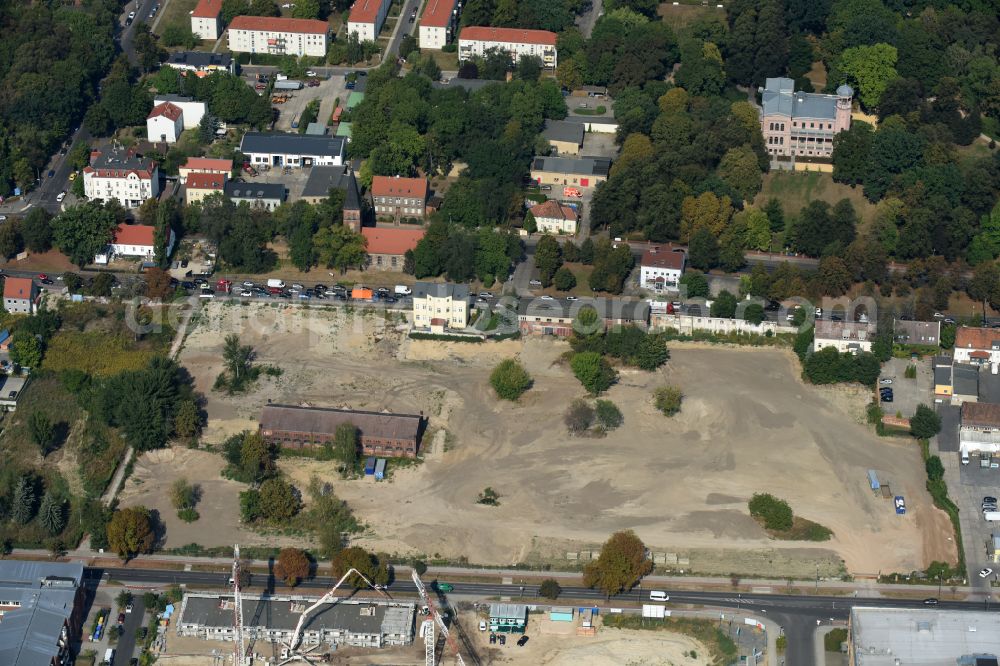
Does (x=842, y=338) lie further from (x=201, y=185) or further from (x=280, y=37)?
(x=280, y=37)

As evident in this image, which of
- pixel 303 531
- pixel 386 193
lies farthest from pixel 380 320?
pixel 303 531

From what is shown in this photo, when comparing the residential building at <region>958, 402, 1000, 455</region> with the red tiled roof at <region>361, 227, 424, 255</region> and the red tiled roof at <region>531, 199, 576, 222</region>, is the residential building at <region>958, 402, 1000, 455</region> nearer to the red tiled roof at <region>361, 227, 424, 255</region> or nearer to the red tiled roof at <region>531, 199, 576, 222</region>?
the red tiled roof at <region>531, 199, 576, 222</region>

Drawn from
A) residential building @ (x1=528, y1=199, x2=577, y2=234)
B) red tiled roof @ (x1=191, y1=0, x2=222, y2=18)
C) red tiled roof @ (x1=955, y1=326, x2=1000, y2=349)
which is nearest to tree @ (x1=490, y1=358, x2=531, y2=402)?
residential building @ (x1=528, y1=199, x2=577, y2=234)

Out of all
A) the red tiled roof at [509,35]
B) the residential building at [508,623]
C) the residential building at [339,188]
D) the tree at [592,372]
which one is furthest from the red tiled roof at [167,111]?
the residential building at [508,623]

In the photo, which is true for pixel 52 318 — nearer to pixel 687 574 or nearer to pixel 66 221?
pixel 66 221

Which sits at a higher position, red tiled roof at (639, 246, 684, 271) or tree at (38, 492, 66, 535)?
red tiled roof at (639, 246, 684, 271)

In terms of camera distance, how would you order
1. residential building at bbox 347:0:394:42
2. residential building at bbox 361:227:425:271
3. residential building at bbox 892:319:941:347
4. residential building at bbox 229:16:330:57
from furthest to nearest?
1. residential building at bbox 347:0:394:42
2. residential building at bbox 229:16:330:57
3. residential building at bbox 361:227:425:271
4. residential building at bbox 892:319:941:347

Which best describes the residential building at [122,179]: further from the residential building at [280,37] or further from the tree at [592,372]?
the tree at [592,372]
